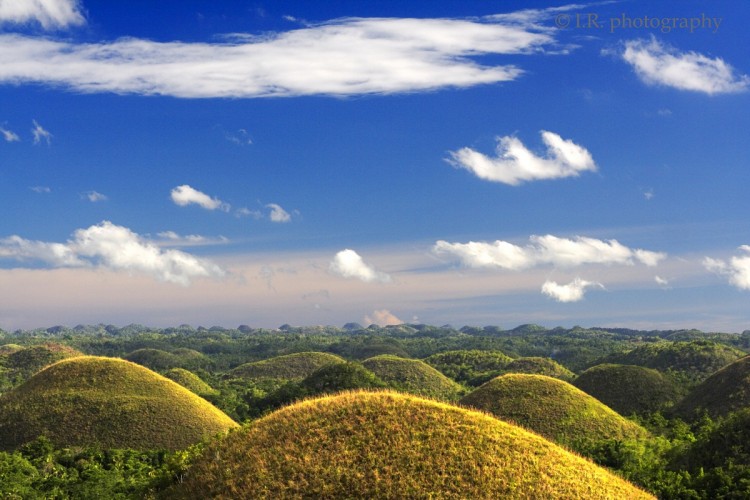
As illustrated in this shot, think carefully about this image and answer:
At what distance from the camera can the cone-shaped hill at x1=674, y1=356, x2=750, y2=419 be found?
226 ft

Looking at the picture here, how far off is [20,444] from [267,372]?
281 ft

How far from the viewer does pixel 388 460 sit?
25.6 m

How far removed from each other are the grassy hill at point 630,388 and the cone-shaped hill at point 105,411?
52.3 meters

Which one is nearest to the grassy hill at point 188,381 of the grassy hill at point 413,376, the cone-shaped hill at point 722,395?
the grassy hill at point 413,376

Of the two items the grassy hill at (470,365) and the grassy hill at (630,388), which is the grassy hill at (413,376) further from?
the grassy hill at (630,388)

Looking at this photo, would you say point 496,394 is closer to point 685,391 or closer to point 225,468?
point 685,391

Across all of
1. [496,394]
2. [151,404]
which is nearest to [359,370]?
[496,394]

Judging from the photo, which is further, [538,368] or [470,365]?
[470,365]

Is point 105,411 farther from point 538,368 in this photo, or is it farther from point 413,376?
point 538,368

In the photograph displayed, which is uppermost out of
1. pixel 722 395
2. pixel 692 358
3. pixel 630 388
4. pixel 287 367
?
pixel 722 395

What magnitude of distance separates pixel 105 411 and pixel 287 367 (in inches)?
3364

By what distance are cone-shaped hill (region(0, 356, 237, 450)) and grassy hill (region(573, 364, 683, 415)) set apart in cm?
5232

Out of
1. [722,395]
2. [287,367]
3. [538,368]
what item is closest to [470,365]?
[538,368]

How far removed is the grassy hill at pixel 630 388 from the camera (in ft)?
272
